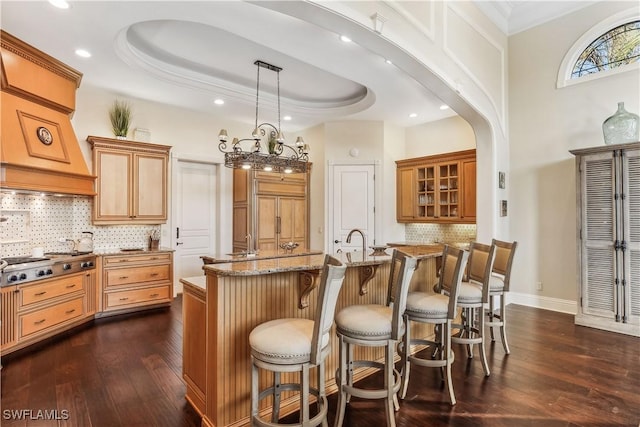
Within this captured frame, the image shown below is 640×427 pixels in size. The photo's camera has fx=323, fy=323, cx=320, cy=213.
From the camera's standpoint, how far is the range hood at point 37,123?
3254mm

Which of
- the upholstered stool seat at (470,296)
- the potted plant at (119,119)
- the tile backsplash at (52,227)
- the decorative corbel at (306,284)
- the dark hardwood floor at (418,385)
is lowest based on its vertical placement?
the dark hardwood floor at (418,385)

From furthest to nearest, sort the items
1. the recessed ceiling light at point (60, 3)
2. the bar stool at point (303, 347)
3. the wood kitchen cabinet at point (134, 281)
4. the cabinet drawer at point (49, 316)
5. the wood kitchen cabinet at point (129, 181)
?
the wood kitchen cabinet at point (129, 181) < the wood kitchen cabinet at point (134, 281) < the cabinet drawer at point (49, 316) < the recessed ceiling light at point (60, 3) < the bar stool at point (303, 347)

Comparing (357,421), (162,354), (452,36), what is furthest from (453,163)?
(162,354)

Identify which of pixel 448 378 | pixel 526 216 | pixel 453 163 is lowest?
pixel 448 378

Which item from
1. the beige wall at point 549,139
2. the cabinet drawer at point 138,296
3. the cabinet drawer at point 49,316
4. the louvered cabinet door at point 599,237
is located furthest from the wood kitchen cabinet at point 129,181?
the louvered cabinet door at point 599,237

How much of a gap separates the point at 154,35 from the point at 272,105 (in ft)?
7.27

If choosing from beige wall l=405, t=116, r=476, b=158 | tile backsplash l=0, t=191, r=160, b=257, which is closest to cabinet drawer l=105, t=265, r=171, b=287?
tile backsplash l=0, t=191, r=160, b=257

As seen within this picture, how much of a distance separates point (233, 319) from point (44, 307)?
9.48 feet

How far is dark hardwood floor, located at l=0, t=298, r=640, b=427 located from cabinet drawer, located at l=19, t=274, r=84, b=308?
0.51 m

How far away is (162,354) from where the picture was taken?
10.6 ft

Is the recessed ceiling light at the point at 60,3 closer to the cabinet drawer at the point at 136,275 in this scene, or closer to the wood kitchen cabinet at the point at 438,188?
the cabinet drawer at the point at 136,275

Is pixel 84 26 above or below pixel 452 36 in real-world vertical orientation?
below

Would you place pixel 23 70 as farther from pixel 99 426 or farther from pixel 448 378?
pixel 448 378

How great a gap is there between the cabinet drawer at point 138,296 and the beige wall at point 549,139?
5.45 metres
